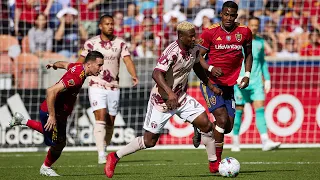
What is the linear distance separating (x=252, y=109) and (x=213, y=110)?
18.3ft

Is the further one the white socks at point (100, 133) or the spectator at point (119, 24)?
the spectator at point (119, 24)

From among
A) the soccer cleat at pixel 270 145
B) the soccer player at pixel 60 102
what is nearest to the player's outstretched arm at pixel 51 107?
the soccer player at pixel 60 102

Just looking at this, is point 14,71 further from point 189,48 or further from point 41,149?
point 189,48

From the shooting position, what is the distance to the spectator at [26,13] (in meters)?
18.4

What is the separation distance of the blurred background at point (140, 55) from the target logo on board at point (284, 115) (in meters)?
0.02

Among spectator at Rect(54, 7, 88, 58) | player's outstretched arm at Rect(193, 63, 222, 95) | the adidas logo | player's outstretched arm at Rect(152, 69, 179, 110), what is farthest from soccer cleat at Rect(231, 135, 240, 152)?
player's outstretched arm at Rect(152, 69, 179, 110)

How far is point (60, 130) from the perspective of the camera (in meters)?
10.5

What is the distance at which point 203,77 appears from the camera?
1062 centimetres

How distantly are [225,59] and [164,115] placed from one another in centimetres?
181

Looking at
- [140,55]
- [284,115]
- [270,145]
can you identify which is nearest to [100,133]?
[270,145]

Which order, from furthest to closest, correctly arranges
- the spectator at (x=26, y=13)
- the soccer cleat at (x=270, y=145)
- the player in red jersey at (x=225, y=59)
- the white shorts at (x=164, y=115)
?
the spectator at (x=26, y=13), the soccer cleat at (x=270, y=145), the player in red jersey at (x=225, y=59), the white shorts at (x=164, y=115)

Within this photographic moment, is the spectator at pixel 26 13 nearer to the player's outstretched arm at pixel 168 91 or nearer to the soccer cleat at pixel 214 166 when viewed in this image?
the soccer cleat at pixel 214 166

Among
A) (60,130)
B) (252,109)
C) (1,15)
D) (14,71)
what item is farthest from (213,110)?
(1,15)

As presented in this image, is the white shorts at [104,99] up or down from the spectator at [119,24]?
down
